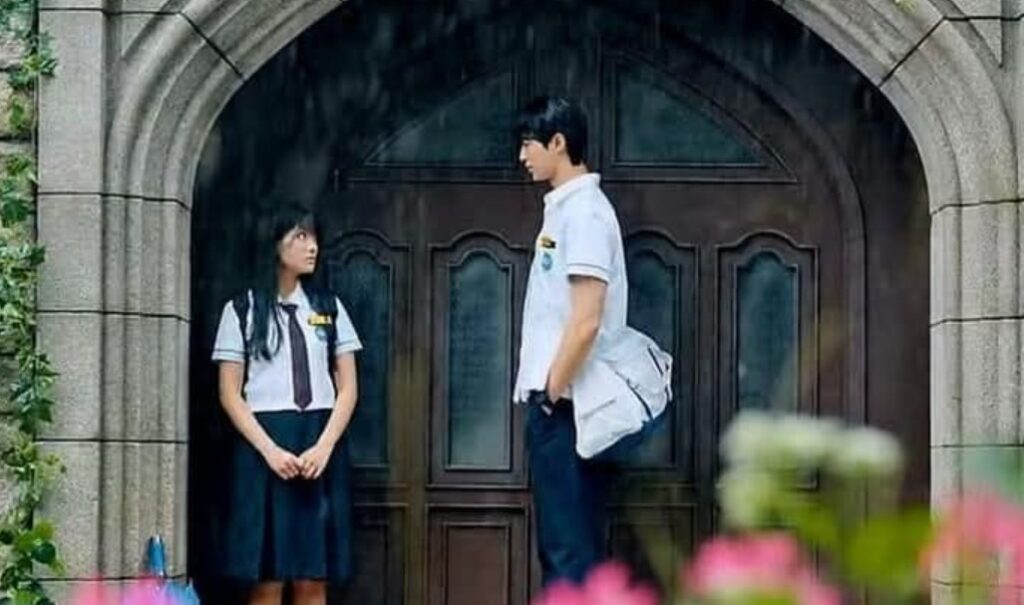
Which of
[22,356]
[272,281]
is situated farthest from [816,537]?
[272,281]

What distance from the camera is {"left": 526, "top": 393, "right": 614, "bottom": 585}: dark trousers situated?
5645mm

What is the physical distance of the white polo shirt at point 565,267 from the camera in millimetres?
5555

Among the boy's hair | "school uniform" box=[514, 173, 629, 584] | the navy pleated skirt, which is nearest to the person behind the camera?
"school uniform" box=[514, 173, 629, 584]

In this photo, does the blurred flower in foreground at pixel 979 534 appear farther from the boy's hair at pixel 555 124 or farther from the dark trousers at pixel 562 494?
the boy's hair at pixel 555 124

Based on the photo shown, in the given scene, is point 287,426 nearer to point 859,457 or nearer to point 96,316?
point 96,316

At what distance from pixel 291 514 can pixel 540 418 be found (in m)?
0.81

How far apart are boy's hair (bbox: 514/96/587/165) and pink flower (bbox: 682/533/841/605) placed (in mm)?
5046

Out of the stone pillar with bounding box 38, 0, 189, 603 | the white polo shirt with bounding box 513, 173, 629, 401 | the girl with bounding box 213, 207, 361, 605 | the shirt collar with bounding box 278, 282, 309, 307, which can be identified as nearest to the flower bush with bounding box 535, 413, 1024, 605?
the white polo shirt with bounding box 513, 173, 629, 401

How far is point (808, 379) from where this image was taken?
21.1 feet

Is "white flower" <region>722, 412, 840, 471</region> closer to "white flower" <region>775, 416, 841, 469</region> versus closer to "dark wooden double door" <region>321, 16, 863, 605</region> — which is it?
"white flower" <region>775, 416, 841, 469</region>

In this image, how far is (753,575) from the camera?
2.29 feet

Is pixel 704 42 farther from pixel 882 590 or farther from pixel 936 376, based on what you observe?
pixel 882 590

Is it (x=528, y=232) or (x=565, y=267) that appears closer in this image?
(x=565, y=267)

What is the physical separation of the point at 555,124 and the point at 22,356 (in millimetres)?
1529
